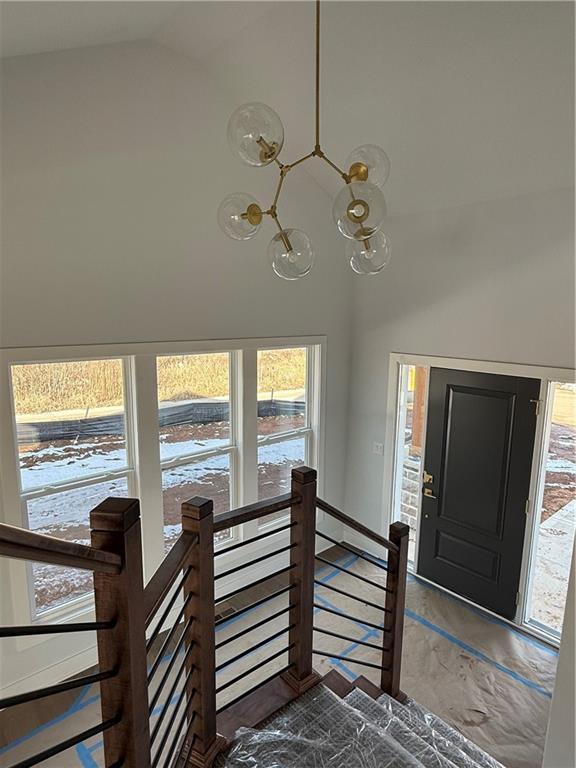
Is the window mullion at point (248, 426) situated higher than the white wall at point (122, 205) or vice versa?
the white wall at point (122, 205)

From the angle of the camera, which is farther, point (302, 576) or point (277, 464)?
point (277, 464)

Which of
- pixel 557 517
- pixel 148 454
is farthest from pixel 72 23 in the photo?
pixel 557 517

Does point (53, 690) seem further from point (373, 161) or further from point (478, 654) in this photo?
point (478, 654)

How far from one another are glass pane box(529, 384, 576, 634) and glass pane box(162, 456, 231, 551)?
284cm

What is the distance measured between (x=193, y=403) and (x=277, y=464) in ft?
4.02

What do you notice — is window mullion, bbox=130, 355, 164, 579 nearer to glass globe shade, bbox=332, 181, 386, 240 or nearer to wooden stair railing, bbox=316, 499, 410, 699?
wooden stair railing, bbox=316, 499, 410, 699

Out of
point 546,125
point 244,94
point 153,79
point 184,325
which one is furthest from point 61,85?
point 546,125

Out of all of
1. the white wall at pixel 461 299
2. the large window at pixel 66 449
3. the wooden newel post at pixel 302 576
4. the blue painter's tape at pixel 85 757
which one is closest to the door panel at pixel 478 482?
the white wall at pixel 461 299

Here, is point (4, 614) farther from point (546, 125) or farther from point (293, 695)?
point (546, 125)

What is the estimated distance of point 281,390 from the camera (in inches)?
182

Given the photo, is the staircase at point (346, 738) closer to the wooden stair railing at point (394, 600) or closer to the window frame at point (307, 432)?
the wooden stair railing at point (394, 600)

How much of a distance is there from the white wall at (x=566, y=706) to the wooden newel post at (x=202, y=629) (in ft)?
4.94

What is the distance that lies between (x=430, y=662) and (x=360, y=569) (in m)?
1.27

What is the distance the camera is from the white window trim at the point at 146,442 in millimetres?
3045
